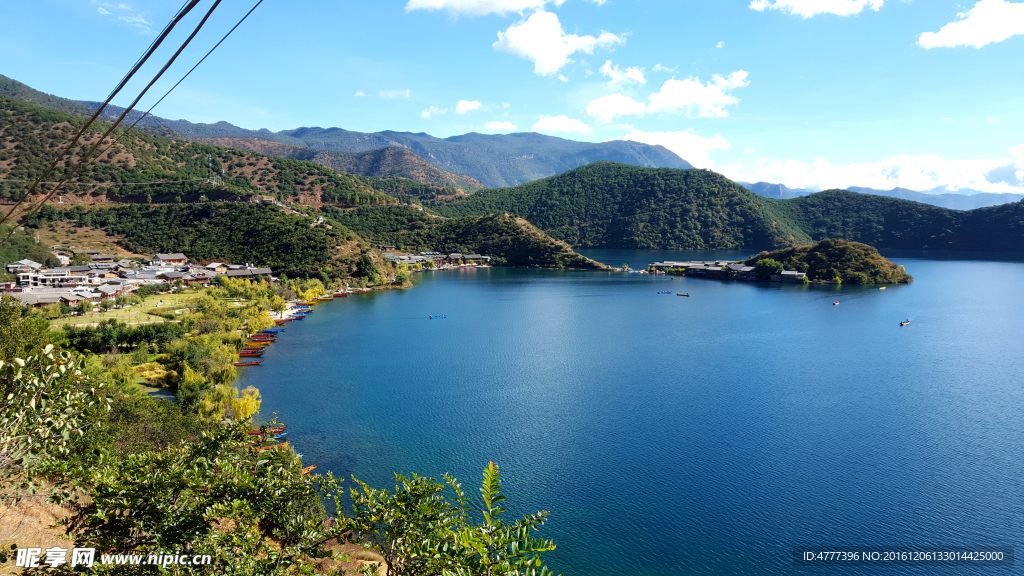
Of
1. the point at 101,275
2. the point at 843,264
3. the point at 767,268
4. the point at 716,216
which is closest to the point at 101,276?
the point at 101,275

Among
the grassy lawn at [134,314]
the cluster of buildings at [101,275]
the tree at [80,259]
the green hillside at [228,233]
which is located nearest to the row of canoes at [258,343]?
the grassy lawn at [134,314]

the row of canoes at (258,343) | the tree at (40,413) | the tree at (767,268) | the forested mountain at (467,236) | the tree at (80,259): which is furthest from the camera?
the forested mountain at (467,236)

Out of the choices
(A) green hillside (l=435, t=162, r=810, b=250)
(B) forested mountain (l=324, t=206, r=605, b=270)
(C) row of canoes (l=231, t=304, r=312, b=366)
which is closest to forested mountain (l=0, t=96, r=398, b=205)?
(B) forested mountain (l=324, t=206, r=605, b=270)

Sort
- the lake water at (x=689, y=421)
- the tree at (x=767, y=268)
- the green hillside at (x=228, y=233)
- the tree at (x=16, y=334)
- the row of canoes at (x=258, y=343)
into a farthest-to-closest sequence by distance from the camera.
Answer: the tree at (x=767, y=268) → the green hillside at (x=228, y=233) → the row of canoes at (x=258, y=343) → the lake water at (x=689, y=421) → the tree at (x=16, y=334)

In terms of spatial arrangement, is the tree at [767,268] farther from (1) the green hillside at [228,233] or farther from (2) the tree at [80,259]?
(2) the tree at [80,259]

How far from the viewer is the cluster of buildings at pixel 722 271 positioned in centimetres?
8069

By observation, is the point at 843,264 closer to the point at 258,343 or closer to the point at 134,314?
the point at 258,343

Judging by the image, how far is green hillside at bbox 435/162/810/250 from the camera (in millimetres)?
130125

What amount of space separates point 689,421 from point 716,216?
118m

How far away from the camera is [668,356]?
39.0 meters

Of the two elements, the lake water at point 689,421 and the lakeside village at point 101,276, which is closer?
the lake water at point 689,421

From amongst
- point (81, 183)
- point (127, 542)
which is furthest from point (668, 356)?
point (81, 183)

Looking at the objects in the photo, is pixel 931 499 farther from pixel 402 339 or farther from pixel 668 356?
pixel 402 339

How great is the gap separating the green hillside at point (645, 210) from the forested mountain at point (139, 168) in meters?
45.3
